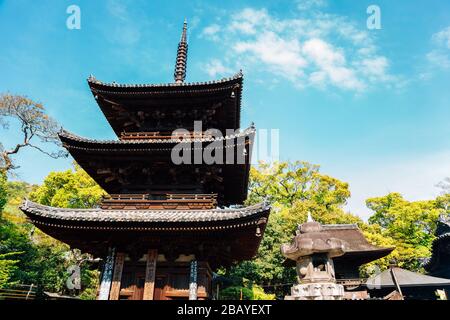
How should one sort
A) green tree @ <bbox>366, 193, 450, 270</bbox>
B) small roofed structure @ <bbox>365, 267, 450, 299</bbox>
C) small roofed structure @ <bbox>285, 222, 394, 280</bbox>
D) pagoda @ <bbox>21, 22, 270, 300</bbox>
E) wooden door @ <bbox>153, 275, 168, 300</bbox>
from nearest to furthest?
pagoda @ <bbox>21, 22, 270, 300</bbox>
wooden door @ <bbox>153, 275, 168, 300</bbox>
small roofed structure @ <bbox>365, 267, 450, 299</bbox>
small roofed structure @ <bbox>285, 222, 394, 280</bbox>
green tree @ <bbox>366, 193, 450, 270</bbox>

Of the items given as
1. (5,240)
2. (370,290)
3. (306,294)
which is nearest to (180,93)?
(306,294)

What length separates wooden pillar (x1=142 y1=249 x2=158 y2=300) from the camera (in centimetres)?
1165

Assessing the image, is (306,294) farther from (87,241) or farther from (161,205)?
(87,241)

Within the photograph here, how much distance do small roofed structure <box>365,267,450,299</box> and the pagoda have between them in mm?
14663

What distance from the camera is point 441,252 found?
70.0 feet

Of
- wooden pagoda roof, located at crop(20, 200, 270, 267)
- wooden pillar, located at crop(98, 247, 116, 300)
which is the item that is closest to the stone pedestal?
wooden pagoda roof, located at crop(20, 200, 270, 267)

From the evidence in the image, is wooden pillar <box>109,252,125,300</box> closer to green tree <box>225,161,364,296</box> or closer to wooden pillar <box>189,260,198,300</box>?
wooden pillar <box>189,260,198,300</box>

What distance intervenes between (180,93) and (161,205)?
592 cm

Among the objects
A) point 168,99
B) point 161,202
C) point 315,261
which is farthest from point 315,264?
point 168,99

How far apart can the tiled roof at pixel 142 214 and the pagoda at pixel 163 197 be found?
40 millimetres

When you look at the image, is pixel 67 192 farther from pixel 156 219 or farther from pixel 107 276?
pixel 156 219

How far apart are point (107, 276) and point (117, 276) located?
0.40 metres

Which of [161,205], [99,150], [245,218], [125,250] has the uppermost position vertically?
[99,150]
